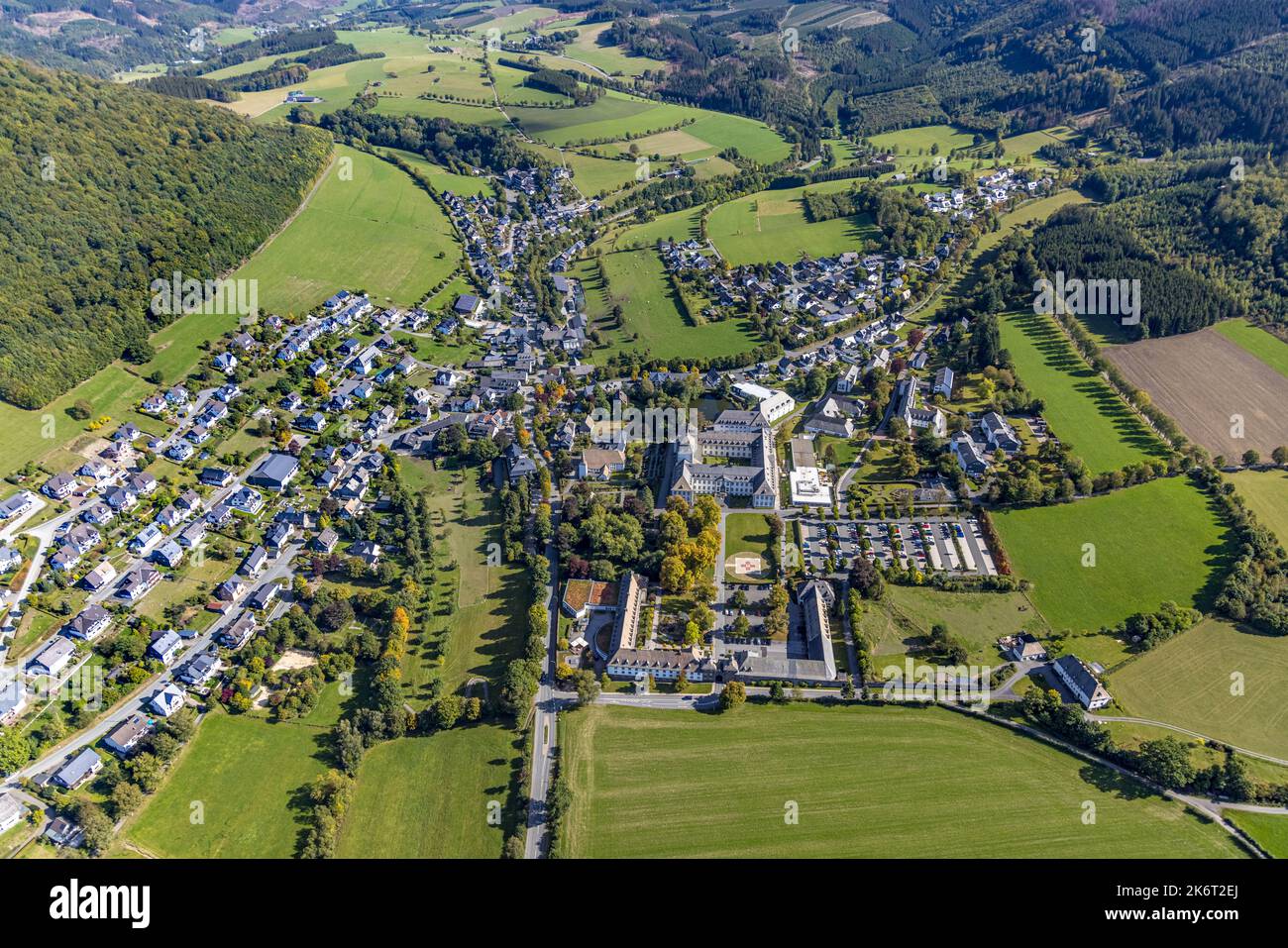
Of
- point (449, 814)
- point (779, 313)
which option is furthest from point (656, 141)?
point (449, 814)

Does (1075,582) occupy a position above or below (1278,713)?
above

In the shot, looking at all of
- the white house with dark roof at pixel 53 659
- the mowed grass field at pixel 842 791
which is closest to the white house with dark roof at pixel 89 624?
the white house with dark roof at pixel 53 659

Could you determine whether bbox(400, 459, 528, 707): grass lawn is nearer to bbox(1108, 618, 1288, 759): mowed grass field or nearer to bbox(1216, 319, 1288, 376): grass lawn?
bbox(1108, 618, 1288, 759): mowed grass field

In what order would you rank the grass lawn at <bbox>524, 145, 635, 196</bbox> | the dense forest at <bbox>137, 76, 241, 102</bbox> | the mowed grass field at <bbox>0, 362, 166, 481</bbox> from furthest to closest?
the dense forest at <bbox>137, 76, 241, 102</bbox>
the grass lawn at <bbox>524, 145, 635, 196</bbox>
the mowed grass field at <bbox>0, 362, 166, 481</bbox>

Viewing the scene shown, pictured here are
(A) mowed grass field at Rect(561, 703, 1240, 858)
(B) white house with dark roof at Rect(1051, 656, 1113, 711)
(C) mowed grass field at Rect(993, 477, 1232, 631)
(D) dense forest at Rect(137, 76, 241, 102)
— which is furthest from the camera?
(D) dense forest at Rect(137, 76, 241, 102)

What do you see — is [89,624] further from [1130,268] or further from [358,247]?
[1130,268]

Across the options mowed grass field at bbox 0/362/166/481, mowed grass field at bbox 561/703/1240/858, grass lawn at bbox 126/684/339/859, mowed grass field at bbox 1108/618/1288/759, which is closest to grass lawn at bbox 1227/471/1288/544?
mowed grass field at bbox 1108/618/1288/759

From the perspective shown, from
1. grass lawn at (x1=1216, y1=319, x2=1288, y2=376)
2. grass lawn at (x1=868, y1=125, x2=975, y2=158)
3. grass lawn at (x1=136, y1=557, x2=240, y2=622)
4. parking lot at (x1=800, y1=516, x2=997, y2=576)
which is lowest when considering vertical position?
grass lawn at (x1=136, y1=557, x2=240, y2=622)

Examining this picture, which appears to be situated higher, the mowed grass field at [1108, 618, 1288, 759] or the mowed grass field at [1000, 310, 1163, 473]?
the mowed grass field at [1000, 310, 1163, 473]

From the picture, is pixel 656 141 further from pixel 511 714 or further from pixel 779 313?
pixel 511 714
